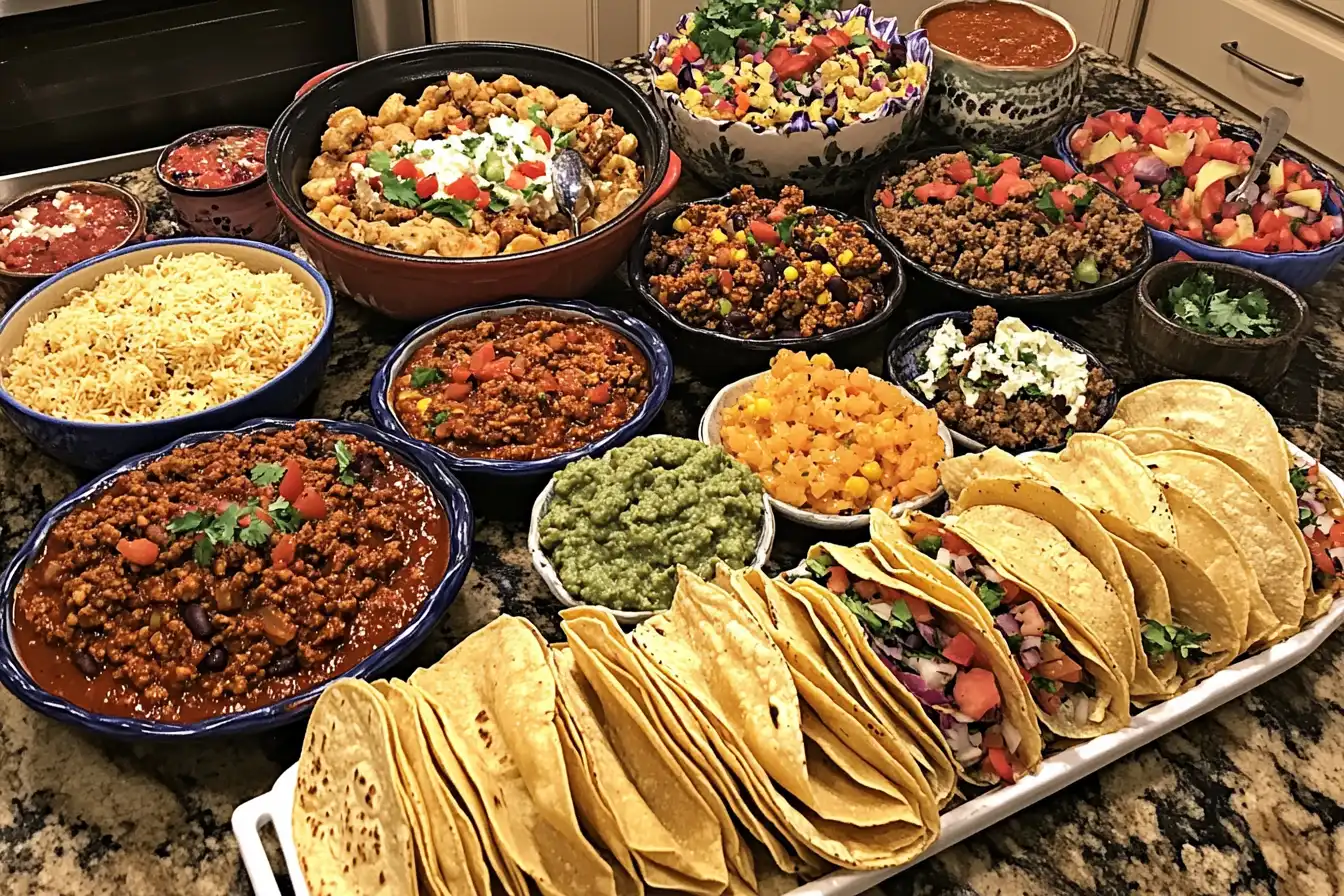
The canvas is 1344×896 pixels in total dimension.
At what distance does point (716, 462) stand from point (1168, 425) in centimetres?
104

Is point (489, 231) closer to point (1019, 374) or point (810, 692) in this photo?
point (1019, 374)

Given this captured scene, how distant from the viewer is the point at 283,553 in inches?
82.1

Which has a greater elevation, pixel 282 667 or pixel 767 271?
pixel 767 271

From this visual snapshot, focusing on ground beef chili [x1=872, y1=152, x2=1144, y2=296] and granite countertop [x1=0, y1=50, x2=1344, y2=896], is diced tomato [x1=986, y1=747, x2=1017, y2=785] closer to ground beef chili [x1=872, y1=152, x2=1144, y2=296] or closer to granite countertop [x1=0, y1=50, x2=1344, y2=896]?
granite countertop [x1=0, y1=50, x2=1344, y2=896]

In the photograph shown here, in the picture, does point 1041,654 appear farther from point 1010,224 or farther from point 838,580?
point 1010,224

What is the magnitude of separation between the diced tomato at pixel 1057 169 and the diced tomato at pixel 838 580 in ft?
6.13

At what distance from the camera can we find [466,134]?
10.5 feet

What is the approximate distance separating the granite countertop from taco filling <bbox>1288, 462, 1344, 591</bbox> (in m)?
0.21

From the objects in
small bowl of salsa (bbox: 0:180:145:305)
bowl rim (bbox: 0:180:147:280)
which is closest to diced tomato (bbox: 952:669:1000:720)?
bowl rim (bbox: 0:180:147:280)

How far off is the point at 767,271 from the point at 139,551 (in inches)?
65.7

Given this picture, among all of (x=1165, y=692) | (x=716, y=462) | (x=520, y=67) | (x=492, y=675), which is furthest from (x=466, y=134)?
(x=1165, y=692)

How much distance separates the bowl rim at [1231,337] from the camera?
262 centimetres

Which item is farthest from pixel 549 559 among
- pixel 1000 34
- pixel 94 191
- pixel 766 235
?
pixel 1000 34

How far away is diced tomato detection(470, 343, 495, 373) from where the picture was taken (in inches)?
103
